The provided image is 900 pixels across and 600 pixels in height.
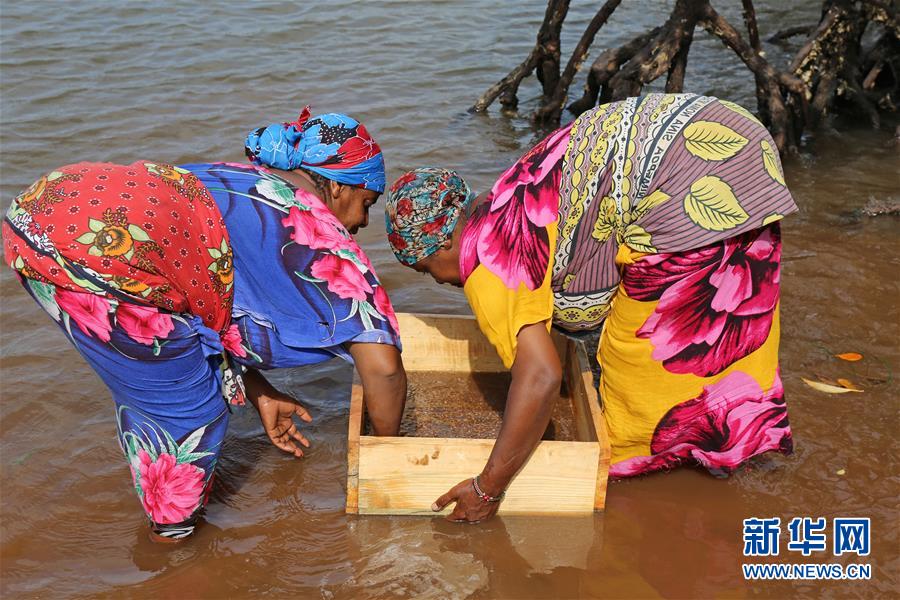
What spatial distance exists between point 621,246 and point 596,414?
2.12 ft

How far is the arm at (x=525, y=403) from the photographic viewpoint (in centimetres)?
226

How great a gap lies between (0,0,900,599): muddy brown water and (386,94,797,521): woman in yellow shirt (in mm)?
338

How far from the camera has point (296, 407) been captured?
9.97 feet

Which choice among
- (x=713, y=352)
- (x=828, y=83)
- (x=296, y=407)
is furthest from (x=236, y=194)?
(x=828, y=83)

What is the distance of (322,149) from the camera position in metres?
2.50

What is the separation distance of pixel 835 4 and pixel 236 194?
16.4ft

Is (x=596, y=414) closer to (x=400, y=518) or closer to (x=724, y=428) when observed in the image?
Result: (x=724, y=428)

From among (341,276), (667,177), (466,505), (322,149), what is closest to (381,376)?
(341,276)

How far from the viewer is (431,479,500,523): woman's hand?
257cm

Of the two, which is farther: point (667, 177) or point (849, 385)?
point (849, 385)

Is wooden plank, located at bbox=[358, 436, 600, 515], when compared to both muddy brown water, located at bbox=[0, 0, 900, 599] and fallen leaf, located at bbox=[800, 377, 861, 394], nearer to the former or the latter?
muddy brown water, located at bbox=[0, 0, 900, 599]

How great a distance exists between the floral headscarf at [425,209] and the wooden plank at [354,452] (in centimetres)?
61

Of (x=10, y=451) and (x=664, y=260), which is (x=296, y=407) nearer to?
(x=10, y=451)

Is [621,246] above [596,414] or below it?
above
